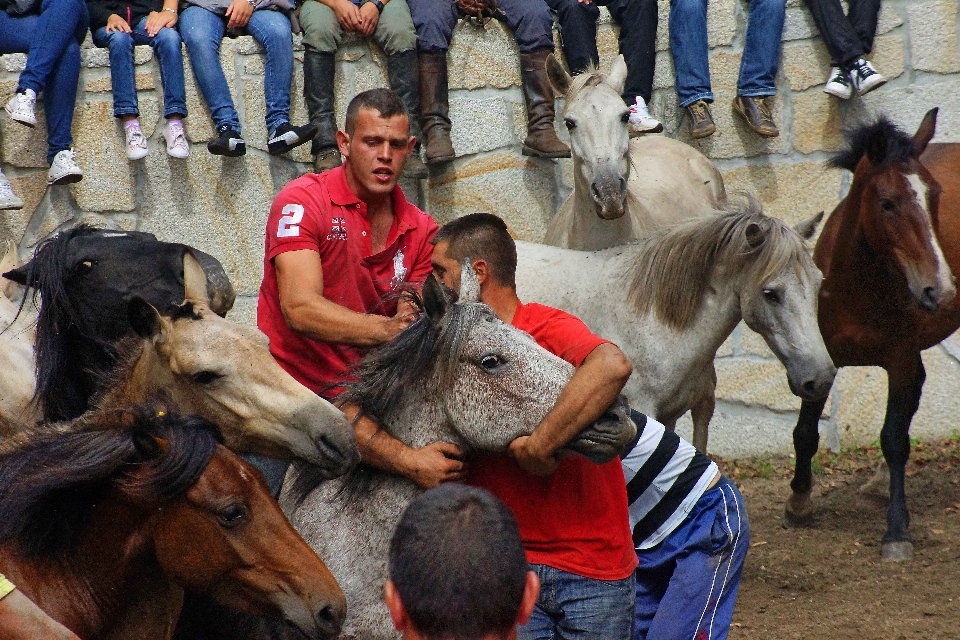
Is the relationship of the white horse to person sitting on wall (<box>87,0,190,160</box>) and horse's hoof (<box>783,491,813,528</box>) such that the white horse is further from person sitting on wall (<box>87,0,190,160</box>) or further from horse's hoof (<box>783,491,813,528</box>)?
horse's hoof (<box>783,491,813,528</box>)

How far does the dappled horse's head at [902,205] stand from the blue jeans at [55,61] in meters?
4.42

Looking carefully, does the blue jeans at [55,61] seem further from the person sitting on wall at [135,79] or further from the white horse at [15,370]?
the white horse at [15,370]

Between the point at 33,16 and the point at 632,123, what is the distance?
145 inches

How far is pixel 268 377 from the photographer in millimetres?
2656

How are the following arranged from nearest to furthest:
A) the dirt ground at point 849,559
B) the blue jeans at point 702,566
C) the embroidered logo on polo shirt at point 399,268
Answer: the blue jeans at point 702,566, the embroidered logo on polo shirt at point 399,268, the dirt ground at point 849,559

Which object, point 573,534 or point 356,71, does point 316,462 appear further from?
point 356,71

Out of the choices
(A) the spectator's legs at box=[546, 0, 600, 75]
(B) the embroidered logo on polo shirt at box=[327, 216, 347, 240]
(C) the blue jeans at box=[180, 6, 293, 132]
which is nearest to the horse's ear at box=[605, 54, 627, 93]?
(A) the spectator's legs at box=[546, 0, 600, 75]

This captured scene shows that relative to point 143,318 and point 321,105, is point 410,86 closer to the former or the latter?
point 321,105

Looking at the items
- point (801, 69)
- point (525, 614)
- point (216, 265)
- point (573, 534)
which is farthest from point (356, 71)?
point (525, 614)

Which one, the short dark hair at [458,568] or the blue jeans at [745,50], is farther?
the blue jeans at [745,50]

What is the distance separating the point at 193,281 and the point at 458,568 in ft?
5.17

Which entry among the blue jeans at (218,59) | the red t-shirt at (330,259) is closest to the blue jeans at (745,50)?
the blue jeans at (218,59)

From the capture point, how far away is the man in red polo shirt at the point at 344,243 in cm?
338

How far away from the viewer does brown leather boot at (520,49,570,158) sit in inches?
248
